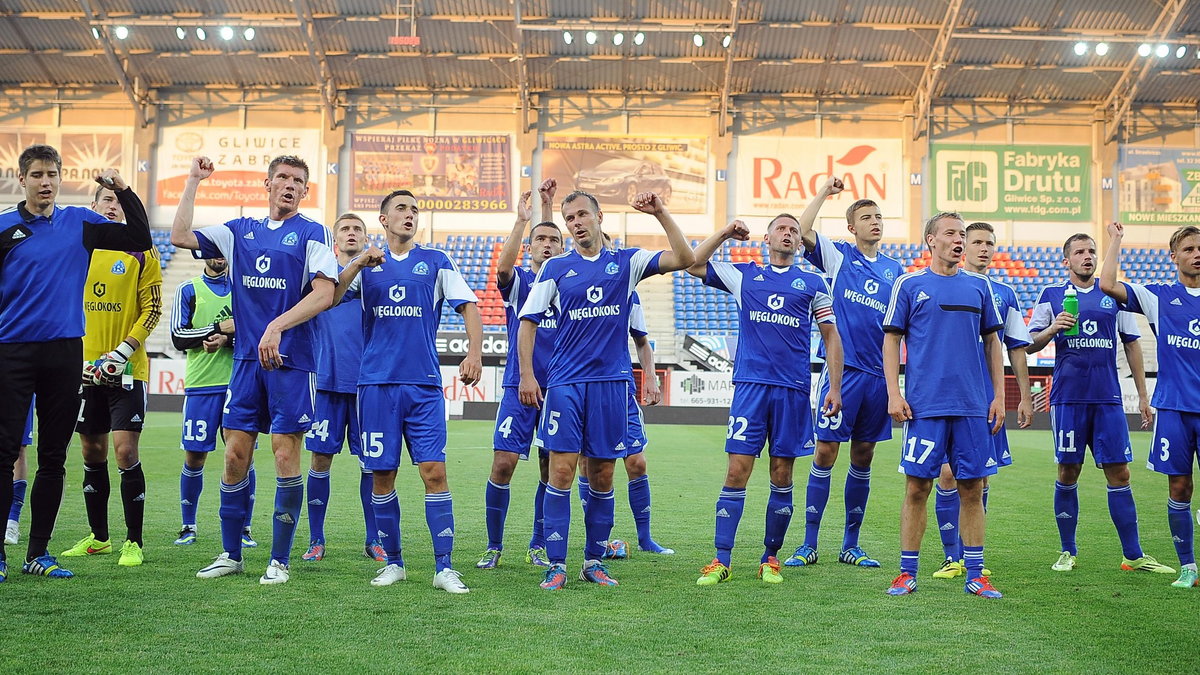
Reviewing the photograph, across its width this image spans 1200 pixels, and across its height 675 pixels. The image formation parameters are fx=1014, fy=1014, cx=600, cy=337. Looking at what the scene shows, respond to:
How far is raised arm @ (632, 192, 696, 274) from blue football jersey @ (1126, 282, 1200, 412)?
2.90m

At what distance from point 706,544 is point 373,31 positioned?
23.2 metres

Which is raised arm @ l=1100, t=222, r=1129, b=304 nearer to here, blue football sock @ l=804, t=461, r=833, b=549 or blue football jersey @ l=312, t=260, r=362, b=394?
blue football sock @ l=804, t=461, r=833, b=549

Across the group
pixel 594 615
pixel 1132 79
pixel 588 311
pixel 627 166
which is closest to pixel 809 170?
pixel 627 166

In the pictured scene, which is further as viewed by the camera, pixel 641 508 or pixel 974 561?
pixel 641 508

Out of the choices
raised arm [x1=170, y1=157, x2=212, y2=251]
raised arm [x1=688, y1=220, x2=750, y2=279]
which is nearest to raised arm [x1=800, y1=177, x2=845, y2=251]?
raised arm [x1=688, y1=220, x2=750, y2=279]

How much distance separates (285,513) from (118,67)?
25892mm

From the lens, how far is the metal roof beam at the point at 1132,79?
25.6 m

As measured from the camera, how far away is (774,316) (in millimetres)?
6066

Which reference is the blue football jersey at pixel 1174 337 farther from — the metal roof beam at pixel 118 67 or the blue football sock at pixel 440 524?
the metal roof beam at pixel 118 67

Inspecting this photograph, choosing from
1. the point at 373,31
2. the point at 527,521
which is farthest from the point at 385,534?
the point at 373,31

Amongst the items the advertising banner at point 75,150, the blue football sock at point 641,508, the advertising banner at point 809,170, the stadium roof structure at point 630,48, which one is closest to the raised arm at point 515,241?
the blue football sock at point 641,508

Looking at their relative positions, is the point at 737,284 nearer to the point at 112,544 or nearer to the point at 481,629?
the point at 481,629

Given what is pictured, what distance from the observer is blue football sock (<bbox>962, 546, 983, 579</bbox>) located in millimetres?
→ 5406

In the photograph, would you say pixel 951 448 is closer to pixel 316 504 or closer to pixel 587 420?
pixel 587 420
